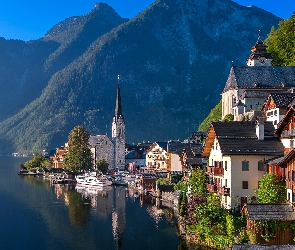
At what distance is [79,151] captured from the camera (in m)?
130

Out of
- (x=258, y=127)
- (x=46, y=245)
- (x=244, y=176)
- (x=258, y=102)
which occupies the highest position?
(x=258, y=102)

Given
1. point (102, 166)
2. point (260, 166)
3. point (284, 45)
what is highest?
point (284, 45)

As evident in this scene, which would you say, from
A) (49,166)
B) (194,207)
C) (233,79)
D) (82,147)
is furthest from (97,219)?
(49,166)

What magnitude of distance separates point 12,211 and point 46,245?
25.2 metres

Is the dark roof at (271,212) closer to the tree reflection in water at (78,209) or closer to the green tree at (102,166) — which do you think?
the tree reflection in water at (78,209)

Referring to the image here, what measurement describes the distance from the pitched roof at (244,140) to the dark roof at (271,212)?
819 cm

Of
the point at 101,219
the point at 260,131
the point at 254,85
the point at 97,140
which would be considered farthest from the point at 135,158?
the point at 260,131

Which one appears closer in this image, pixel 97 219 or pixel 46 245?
pixel 46 245

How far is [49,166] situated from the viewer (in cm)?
15988

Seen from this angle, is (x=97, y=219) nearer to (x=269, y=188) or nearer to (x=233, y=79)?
(x=269, y=188)

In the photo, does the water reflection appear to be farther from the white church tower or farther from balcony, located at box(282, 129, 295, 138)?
the white church tower

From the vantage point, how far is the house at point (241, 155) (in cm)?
4719

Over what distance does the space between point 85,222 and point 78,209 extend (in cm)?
1172

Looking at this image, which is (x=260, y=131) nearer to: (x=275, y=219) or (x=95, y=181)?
(x=275, y=219)
